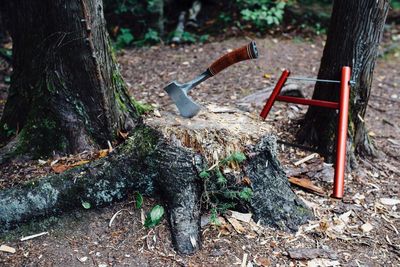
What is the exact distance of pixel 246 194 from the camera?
300 cm

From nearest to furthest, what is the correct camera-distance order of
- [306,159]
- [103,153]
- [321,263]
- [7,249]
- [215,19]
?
[7,249] < [321,263] < [103,153] < [306,159] < [215,19]

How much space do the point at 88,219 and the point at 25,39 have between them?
4.71ft

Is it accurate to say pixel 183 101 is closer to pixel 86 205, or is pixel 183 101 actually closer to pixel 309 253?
pixel 86 205

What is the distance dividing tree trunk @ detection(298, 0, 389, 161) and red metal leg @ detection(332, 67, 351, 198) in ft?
0.83

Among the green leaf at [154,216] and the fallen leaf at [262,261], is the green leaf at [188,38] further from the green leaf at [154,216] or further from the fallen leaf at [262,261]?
the fallen leaf at [262,261]

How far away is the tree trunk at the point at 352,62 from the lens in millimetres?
3598

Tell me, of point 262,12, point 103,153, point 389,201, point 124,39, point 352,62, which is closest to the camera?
point 103,153

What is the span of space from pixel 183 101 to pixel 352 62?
1546 millimetres

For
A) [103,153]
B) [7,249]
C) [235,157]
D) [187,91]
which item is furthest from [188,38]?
[7,249]

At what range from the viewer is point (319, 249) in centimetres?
296

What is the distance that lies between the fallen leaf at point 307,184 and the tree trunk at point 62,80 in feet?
4.80

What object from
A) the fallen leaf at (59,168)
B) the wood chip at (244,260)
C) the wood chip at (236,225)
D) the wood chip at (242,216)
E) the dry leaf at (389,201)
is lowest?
the wood chip at (244,260)

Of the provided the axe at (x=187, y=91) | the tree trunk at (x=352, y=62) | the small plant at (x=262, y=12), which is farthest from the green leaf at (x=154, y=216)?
the small plant at (x=262, y=12)

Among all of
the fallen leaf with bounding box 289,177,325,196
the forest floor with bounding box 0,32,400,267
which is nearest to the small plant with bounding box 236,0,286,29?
the forest floor with bounding box 0,32,400,267
